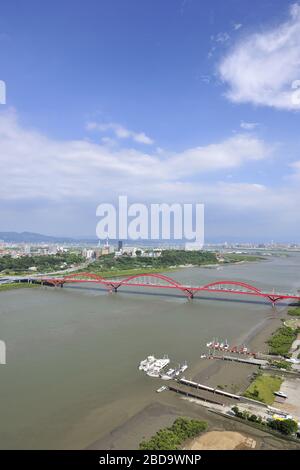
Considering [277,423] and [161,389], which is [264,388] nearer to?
[277,423]

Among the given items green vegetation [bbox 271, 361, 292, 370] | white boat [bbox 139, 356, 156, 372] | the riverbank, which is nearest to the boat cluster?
the riverbank

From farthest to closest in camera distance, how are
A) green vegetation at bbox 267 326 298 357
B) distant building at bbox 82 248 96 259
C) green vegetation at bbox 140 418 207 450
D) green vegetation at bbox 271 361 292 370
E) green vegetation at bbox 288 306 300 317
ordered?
distant building at bbox 82 248 96 259 < green vegetation at bbox 288 306 300 317 < green vegetation at bbox 267 326 298 357 < green vegetation at bbox 271 361 292 370 < green vegetation at bbox 140 418 207 450

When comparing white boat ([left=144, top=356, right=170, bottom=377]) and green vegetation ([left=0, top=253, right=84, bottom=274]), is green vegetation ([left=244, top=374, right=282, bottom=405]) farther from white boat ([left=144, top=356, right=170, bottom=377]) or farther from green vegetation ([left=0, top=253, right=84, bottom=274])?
green vegetation ([left=0, top=253, right=84, bottom=274])

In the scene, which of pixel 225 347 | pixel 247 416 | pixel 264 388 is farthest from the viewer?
pixel 225 347

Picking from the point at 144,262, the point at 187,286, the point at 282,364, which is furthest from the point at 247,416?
the point at 144,262

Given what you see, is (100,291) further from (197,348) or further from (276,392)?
(276,392)

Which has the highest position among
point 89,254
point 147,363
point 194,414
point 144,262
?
point 89,254
